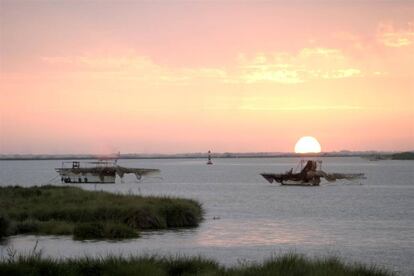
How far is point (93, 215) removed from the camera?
3497 centimetres

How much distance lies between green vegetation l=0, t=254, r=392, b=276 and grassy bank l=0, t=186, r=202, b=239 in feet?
37.3

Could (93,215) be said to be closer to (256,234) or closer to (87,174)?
(256,234)

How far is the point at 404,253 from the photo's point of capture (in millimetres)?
28734

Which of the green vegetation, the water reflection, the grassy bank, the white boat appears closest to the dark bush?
the grassy bank

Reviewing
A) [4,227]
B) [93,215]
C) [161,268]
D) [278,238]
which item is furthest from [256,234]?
[161,268]

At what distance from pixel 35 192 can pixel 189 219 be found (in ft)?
41.8

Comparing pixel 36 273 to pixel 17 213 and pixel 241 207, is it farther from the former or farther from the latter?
pixel 241 207

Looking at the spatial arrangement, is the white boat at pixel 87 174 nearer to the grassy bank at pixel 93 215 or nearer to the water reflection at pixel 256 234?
the grassy bank at pixel 93 215

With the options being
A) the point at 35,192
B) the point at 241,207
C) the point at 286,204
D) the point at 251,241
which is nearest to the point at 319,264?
the point at 251,241

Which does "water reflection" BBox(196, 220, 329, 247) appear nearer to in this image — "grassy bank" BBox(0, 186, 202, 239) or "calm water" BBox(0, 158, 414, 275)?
"calm water" BBox(0, 158, 414, 275)

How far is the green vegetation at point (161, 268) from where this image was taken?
17.4 metres

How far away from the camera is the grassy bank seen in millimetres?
30344

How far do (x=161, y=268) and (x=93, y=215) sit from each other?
17.7 m

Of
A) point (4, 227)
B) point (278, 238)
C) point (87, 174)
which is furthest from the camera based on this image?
point (87, 174)
